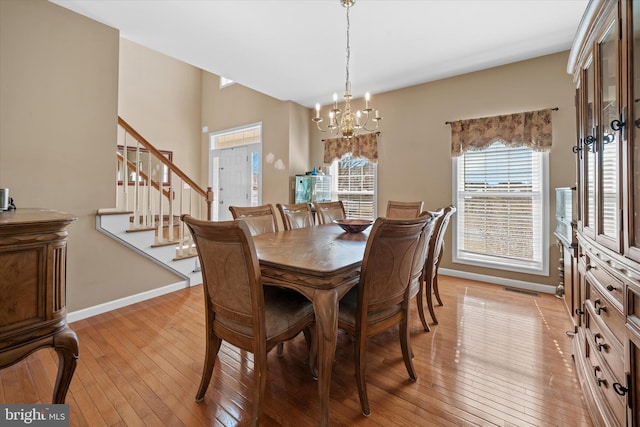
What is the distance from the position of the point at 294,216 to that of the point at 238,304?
1.76m

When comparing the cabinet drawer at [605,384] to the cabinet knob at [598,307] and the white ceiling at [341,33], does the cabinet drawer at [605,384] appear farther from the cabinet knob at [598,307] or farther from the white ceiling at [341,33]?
the white ceiling at [341,33]

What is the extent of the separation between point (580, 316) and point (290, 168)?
166 inches

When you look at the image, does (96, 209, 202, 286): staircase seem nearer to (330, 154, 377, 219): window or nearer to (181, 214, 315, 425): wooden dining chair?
(181, 214, 315, 425): wooden dining chair

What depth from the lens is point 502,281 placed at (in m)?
3.72

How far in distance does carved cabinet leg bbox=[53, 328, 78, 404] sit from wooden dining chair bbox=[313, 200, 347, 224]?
8.20 ft

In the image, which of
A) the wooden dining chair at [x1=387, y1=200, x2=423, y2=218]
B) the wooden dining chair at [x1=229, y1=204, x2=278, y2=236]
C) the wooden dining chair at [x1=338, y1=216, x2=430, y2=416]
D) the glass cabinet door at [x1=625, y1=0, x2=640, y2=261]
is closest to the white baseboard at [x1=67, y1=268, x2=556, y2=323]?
the wooden dining chair at [x1=387, y1=200, x2=423, y2=218]

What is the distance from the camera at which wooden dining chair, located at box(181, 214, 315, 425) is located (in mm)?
1322

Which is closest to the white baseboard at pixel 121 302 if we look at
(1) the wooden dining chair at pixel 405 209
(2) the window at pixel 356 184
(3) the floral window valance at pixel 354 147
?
(1) the wooden dining chair at pixel 405 209

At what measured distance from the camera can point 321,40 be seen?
10.4 ft

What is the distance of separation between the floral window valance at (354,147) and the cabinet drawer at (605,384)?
3613 millimetres

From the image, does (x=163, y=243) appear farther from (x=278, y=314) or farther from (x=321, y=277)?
(x=321, y=277)

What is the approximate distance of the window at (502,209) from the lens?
11.6 feet

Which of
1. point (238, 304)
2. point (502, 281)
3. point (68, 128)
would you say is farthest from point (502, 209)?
point (68, 128)

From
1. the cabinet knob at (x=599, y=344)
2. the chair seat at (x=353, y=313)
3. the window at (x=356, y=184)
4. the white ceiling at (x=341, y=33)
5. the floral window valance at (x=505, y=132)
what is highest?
the white ceiling at (x=341, y=33)
